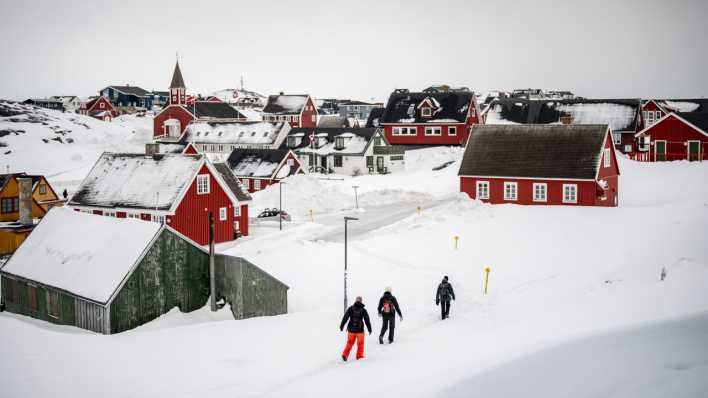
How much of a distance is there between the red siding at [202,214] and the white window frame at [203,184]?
7.0 inches

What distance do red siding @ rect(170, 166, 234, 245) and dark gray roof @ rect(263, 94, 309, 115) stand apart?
7483 centimetres

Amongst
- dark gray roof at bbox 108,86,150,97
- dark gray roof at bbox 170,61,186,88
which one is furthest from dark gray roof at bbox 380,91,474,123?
dark gray roof at bbox 108,86,150,97

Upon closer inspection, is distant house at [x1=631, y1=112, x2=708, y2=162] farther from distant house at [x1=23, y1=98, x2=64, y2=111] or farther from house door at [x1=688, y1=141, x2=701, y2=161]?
distant house at [x1=23, y1=98, x2=64, y2=111]

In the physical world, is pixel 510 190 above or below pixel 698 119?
below

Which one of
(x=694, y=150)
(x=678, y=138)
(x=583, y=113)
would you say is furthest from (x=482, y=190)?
(x=583, y=113)

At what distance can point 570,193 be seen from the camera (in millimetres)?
41219

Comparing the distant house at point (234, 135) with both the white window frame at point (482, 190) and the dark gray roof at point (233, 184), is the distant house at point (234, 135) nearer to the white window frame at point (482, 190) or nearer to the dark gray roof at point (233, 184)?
the dark gray roof at point (233, 184)

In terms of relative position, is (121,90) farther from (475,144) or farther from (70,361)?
(70,361)

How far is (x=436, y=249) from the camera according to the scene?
3219 centimetres

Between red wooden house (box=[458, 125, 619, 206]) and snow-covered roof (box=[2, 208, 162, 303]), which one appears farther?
red wooden house (box=[458, 125, 619, 206])

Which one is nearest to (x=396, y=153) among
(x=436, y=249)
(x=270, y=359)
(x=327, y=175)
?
(x=327, y=175)

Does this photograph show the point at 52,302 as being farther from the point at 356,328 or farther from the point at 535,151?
the point at 535,151

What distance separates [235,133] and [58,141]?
94.5 feet

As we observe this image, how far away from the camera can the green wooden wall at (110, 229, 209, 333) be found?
2223 centimetres
